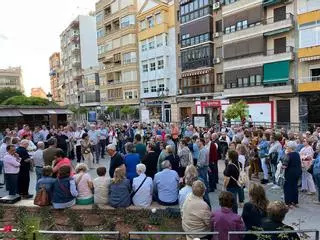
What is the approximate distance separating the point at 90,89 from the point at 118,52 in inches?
677

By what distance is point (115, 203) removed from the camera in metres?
7.27

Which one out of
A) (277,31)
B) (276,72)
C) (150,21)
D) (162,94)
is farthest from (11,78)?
(276,72)

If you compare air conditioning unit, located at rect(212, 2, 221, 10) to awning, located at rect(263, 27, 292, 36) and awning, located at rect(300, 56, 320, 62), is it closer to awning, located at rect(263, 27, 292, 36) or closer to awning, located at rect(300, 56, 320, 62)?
awning, located at rect(263, 27, 292, 36)

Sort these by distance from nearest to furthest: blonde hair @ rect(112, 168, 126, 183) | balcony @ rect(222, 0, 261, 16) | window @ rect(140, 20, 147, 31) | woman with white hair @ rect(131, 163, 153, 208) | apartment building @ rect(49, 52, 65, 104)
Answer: blonde hair @ rect(112, 168, 126, 183) → woman with white hair @ rect(131, 163, 153, 208) → balcony @ rect(222, 0, 261, 16) → window @ rect(140, 20, 147, 31) → apartment building @ rect(49, 52, 65, 104)

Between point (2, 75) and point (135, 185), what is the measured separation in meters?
149

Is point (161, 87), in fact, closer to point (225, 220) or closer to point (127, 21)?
point (127, 21)

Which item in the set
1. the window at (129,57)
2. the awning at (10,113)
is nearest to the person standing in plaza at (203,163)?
the awning at (10,113)

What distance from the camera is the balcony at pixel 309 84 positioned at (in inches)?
1216

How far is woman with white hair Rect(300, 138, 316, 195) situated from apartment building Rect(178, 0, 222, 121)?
29.9m

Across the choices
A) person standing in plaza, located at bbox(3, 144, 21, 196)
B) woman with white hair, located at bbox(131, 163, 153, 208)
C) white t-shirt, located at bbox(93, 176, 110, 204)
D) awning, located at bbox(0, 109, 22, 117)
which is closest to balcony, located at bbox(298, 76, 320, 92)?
awning, located at bbox(0, 109, 22, 117)

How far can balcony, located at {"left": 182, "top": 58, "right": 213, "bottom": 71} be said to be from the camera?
142ft

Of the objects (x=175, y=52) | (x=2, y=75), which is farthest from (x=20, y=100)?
(x=2, y=75)

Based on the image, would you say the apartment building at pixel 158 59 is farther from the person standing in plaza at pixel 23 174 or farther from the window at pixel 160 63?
the person standing in plaza at pixel 23 174

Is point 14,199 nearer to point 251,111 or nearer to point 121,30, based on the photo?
point 251,111
